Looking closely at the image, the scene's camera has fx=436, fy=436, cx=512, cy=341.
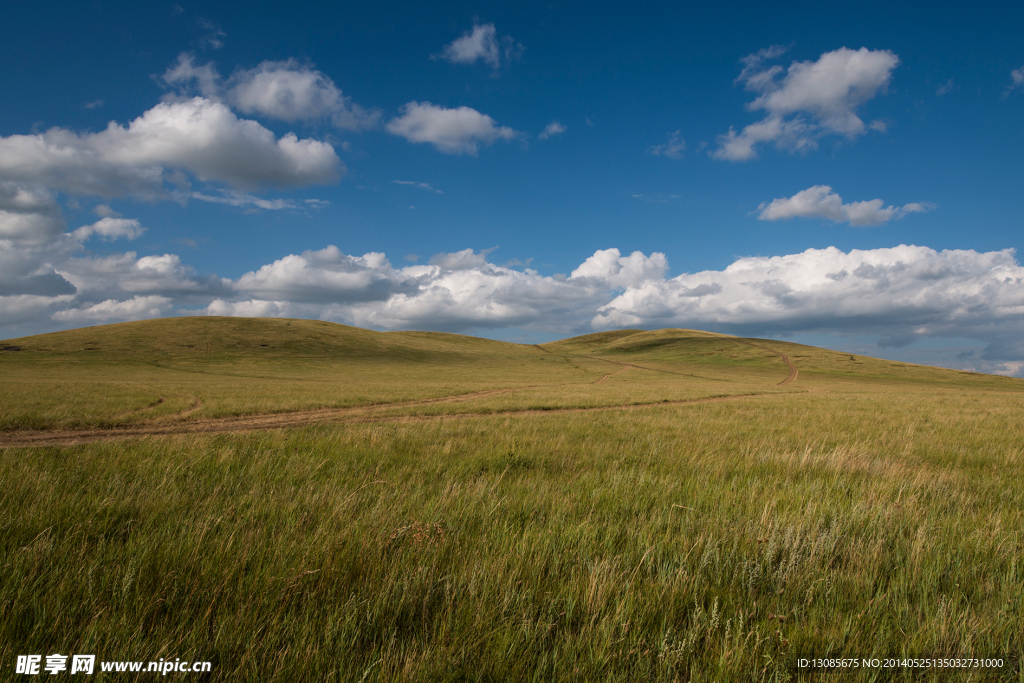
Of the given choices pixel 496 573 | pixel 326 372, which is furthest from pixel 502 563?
pixel 326 372

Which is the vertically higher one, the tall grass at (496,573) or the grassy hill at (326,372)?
the tall grass at (496,573)

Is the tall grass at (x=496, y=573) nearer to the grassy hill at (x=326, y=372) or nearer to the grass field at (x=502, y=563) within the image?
the grass field at (x=502, y=563)

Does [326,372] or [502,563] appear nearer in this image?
[502,563]

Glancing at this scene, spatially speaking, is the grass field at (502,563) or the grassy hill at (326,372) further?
the grassy hill at (326,372)

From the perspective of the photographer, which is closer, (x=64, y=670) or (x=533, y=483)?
(x=64, y=670)

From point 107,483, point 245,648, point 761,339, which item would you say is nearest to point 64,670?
point 245,648

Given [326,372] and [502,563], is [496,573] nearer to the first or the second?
[502,563]

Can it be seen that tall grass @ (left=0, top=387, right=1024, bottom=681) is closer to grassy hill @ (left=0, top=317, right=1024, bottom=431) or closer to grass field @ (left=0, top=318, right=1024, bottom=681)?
grass field @ (left=0, top=318, right=1024, bottom=681)

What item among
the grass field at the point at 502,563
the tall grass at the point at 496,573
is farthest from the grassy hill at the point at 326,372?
the tall grass at the point at 496,573

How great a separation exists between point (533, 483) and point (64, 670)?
4.52 metres

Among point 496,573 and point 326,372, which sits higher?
point 496,573

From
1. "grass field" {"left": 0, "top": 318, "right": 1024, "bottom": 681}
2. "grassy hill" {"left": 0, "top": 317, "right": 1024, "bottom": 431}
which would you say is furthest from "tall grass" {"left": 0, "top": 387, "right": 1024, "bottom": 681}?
"grassy hill" {"left": 0, "top": 317, "right": 1024, "bottom": 431}

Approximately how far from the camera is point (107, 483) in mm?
5137

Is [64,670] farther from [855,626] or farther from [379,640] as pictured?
[855,626]
